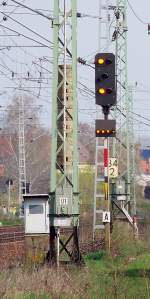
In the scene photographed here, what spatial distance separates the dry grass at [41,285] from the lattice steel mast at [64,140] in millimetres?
4853

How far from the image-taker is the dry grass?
1267 centimetres

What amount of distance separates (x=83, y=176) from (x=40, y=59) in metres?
48.0

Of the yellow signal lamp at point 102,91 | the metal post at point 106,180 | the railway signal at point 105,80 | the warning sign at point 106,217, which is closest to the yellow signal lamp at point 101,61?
the railway signal at point 105,80

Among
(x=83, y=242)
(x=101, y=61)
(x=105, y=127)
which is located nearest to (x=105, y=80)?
(x=101, y=61)

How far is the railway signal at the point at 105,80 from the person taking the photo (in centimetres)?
1995

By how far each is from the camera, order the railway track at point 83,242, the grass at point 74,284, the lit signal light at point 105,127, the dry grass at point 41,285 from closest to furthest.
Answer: the dry grass at point 41,285, the grass at point 74,284, the lit signal light at point 105,127, the railway track at point 83,242

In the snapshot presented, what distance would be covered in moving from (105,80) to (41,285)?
737cm

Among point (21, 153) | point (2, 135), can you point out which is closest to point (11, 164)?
point (2, 135)

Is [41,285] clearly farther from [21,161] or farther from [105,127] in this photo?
[21,161]

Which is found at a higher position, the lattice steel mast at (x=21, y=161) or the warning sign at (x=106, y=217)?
the lattice steel mast at (x=21, y=161)

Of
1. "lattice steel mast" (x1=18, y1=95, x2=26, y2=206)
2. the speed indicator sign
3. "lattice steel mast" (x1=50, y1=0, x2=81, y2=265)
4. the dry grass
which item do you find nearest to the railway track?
the speed indicator sign

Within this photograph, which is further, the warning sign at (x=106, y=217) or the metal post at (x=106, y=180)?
the warning sign at (x=106, y=217)

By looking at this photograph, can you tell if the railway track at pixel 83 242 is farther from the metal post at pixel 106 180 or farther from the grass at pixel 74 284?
the grass at pixel 74 284

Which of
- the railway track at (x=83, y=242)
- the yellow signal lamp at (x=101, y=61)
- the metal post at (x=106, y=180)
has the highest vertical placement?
the yellow signal lamp at (x=101, y=61)
